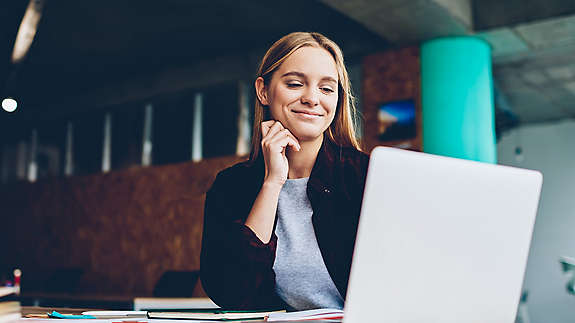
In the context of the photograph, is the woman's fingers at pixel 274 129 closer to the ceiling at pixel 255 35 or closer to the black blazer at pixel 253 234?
the black blazer at pixel 253 234

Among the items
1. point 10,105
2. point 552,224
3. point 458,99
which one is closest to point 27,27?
point 10,105

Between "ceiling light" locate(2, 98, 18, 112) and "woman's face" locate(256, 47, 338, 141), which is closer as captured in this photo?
"woman's face" locate(256, 47, 338, 141)

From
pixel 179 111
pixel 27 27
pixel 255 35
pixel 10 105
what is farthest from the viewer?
pixel 179 111

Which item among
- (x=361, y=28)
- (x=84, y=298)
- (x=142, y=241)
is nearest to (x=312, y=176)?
(x=84, y=298)

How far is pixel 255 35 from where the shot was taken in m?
7.70

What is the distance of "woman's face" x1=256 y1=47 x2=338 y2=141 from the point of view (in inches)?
58.2

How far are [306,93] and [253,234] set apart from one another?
1.23 ft

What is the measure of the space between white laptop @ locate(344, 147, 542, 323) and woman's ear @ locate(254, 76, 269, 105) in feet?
2.36

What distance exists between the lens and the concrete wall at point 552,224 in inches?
376

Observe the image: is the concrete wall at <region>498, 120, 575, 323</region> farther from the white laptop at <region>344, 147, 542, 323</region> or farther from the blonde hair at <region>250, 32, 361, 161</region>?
the white laptop at <region>344, 147, 542, 323</region>

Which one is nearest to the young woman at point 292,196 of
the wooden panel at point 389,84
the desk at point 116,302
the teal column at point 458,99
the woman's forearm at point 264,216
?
the woman's forearm at point 264,216

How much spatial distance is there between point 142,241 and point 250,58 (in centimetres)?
295

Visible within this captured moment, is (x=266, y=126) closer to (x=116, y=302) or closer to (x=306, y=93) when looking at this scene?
(x=306, y=93)

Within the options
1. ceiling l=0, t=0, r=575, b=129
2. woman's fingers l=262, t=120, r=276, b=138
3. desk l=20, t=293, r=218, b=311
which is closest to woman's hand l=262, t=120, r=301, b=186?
woman's fingers l=262, t=120, r=276, b=138
